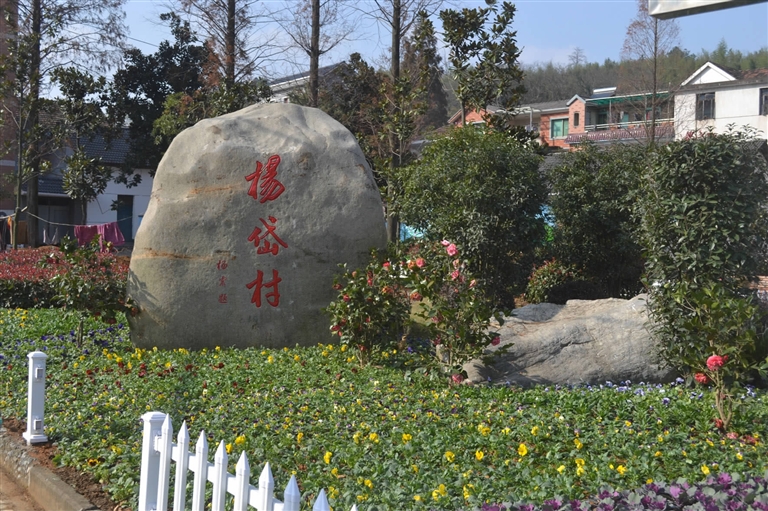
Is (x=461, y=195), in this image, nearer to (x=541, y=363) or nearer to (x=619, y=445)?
(x=541, y=363)

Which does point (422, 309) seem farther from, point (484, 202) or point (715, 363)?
point (484, 202)

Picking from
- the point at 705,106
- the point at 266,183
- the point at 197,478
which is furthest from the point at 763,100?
the point at 197,478

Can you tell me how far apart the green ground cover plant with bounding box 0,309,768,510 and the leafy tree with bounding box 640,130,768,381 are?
71cm

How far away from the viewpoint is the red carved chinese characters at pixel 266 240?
8719 millimetres

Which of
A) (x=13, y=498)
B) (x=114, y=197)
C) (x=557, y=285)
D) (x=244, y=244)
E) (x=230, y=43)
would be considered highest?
(x=230, y=43)

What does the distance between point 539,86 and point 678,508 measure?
5114 centimetres

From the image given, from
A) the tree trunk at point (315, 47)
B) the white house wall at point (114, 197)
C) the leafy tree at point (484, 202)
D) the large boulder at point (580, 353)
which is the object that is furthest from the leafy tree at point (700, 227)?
the white house wall at point (114, 197)

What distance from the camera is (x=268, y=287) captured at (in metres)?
8.74

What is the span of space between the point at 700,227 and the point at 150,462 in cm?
544

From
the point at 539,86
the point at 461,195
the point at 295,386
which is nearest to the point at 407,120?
the point at 461,195

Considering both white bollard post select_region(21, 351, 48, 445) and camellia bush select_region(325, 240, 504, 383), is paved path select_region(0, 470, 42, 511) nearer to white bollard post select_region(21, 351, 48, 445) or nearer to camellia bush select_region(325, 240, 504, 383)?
white bollard post select_region(21, 351, 48, 445)

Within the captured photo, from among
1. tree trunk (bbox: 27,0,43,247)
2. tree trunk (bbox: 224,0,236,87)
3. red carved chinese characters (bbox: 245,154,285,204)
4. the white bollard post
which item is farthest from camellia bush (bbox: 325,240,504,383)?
tree trunk (bbox: 27,0,43,247)

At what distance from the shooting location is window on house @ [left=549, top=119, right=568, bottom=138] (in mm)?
43438

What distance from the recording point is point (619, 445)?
4941 mm
